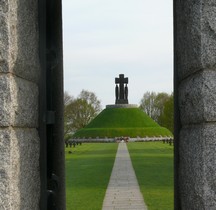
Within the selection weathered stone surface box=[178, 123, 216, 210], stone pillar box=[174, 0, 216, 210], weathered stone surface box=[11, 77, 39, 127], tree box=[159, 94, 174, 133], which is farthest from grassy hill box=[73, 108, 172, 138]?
weathered stone surface box=[178, 123, 216, 210]

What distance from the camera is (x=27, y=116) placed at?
119 inches

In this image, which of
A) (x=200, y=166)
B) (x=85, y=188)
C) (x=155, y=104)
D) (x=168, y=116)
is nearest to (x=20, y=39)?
(x=200, y=166)

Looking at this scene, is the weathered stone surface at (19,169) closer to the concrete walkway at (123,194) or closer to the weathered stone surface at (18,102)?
the weathered stone surface at (18,102)

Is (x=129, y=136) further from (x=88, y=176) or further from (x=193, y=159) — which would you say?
(x=193, y=159)

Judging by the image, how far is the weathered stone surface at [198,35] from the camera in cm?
267

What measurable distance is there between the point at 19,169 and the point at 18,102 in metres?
0.42

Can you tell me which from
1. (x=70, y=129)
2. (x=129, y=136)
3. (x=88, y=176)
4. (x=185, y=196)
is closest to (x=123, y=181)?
(x=88, y=176)

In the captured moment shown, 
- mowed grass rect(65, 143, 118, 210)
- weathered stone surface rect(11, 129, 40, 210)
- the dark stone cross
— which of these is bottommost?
mowed grass rect(65, 143, 118, 210)

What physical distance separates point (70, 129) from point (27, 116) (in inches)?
2694

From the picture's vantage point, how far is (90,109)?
75.4 m

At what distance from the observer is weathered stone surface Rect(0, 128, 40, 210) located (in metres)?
2.60

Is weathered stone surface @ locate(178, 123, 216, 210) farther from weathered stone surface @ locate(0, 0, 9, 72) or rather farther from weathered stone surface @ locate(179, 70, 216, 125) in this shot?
weathered stone surface @ locate(0, 0, 9, 72)

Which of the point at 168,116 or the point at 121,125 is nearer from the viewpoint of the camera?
the point at 121,125

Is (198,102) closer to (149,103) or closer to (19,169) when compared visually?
(19,169)
